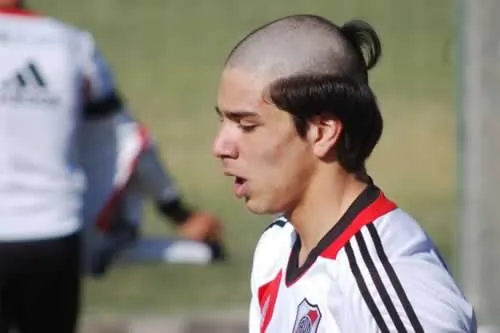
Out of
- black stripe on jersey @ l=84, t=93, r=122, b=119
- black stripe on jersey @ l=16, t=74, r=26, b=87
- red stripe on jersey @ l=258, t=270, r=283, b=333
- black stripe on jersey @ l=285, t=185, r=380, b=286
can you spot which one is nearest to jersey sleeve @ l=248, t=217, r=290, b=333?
red stripe on jersey @ l=258, t=270, r=283, b=333

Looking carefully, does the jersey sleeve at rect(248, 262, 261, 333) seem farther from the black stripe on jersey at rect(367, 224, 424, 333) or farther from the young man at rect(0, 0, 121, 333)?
the young man at rect(0, 0, 121, 333)

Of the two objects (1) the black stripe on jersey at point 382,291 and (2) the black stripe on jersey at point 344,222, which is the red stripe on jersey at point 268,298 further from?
(1) the black stripe on jersey at point 382,291

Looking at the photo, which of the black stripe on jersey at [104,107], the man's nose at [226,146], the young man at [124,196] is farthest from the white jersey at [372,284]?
the young man at [124,196]

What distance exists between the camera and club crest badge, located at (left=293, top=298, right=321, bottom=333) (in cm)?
323

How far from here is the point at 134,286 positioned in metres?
8.49

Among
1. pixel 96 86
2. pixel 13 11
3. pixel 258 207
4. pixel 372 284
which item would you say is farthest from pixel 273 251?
pixel 13 11

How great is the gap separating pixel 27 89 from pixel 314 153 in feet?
9.57

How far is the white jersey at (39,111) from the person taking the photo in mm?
6121

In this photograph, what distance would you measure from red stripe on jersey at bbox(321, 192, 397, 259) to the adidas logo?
2.94m

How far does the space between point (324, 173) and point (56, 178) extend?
3065 mm

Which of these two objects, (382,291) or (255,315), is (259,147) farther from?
(255,315)

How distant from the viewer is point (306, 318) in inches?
129

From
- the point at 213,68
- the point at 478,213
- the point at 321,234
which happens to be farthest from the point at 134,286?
the point at 321,234

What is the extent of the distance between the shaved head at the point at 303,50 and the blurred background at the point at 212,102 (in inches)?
186
